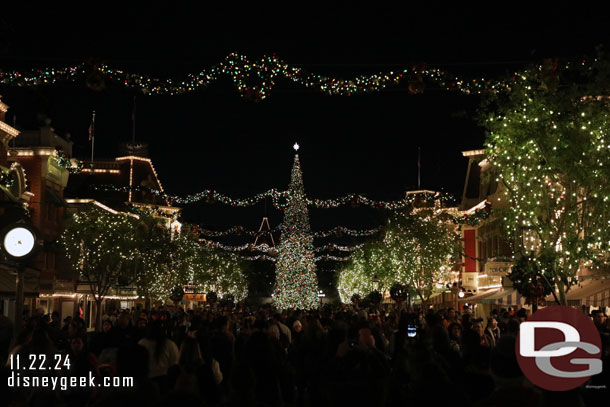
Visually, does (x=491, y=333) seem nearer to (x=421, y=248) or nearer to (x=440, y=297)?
(x=421, y=248)

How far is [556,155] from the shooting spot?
23375 mm

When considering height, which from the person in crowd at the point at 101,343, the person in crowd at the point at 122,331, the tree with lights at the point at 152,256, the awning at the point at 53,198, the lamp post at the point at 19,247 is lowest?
the person in crowd at the point at 101,343

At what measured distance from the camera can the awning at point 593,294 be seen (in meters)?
32.5

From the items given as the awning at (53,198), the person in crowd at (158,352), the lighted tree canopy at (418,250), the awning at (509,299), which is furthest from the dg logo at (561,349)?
the awning at (53,198)

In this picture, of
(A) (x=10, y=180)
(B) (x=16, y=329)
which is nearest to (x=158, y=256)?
(A) (x=10, y=180)

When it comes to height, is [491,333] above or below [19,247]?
below

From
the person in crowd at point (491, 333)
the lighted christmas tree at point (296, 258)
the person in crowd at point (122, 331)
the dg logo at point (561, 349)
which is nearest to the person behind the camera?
the dg logo at point (561, 349)

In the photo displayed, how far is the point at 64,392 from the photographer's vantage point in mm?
9531

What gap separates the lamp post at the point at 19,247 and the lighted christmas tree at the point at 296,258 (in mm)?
62157

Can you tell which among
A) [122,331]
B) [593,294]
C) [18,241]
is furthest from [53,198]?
[18,241]

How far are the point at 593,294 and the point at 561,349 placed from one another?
29.3m

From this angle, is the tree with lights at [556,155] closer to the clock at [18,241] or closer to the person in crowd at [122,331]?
the person in crowd at [122,331]

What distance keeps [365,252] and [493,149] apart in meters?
55.7

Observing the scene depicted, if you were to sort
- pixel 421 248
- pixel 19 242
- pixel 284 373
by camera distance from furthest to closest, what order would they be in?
pixel 421 248 < pixel 284 373 < pixel 19 242
